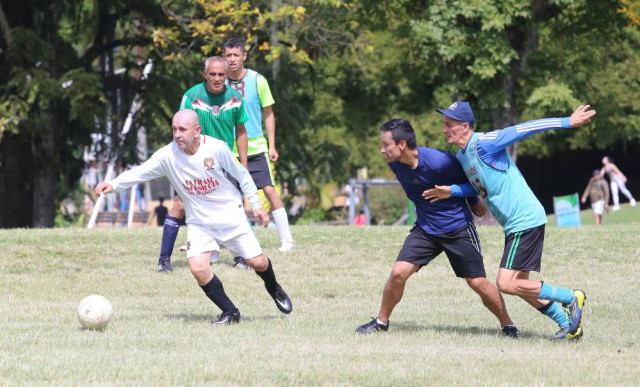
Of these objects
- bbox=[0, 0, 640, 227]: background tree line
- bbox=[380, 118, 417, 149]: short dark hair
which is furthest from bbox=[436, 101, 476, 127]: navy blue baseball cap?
bbox=[0, 0, 640, 227]: background tree line

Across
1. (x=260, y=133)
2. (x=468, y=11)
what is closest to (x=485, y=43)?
(x=468, y=11)

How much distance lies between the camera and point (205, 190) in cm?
Answer: 907

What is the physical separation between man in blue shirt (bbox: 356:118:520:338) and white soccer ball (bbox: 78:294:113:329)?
2270 millimetres

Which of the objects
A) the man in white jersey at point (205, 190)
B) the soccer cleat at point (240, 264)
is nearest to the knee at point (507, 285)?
the man in white jersey at point (205, 190)

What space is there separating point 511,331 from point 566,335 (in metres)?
0.48

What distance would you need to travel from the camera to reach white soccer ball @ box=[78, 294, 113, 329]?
891cm

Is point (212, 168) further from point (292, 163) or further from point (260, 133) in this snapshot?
point (292, 163)

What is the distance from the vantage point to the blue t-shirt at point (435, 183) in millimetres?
8547

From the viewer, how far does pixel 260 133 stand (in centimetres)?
1230

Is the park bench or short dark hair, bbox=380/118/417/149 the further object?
the park bench

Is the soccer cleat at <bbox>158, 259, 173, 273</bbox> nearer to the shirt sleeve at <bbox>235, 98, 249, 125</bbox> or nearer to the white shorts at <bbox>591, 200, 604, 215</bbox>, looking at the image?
the shirt sleeve at <bbox>235, 98, 249, 125</bbox>

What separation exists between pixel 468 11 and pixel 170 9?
7148 millimetres

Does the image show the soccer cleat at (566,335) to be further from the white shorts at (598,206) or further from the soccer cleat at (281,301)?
the white shorts at (598,206)

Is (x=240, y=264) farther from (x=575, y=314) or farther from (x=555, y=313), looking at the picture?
(x=575, y=314)
